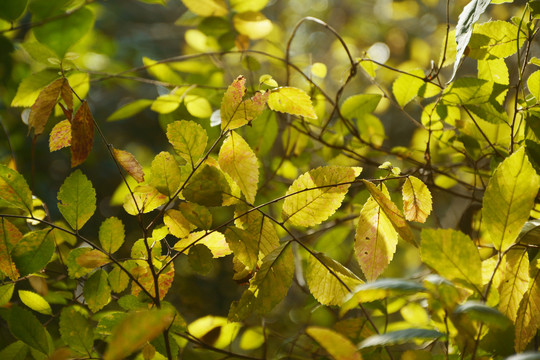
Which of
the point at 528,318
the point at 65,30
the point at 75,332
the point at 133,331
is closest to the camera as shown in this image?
the point at 133,331

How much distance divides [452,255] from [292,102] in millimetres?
233

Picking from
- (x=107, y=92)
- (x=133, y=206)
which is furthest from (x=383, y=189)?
(x=107, y=92)

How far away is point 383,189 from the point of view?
1.65 ft

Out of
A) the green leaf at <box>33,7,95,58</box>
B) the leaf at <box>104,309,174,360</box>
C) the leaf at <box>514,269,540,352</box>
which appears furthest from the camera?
the green leaf at <box>33,7,95,58</box>

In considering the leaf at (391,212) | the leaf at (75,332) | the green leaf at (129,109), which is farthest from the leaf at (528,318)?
the green leaf at (129,109)

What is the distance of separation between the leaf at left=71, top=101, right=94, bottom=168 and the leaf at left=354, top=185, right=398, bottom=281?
0.29 metres

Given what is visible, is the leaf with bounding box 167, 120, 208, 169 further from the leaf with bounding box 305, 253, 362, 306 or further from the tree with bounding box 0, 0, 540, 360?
the leaf with bounding box 305, 253, 362, 306

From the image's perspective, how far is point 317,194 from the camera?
18.5 inches

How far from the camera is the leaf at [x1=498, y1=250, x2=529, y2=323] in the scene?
40 cm

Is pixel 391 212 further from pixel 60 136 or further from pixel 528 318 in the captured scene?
pixel 60 136

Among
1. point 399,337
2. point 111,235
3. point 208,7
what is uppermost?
point 208,7

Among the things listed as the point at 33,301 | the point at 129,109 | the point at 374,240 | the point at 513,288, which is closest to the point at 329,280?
the point at 374,240

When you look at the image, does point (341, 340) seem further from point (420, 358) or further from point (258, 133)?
point (258, 133)

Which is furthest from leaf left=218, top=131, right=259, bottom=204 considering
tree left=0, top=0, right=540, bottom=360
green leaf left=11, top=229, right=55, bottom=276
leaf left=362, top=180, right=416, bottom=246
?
green leaf left=11, top=229, right=55, bottom=276
